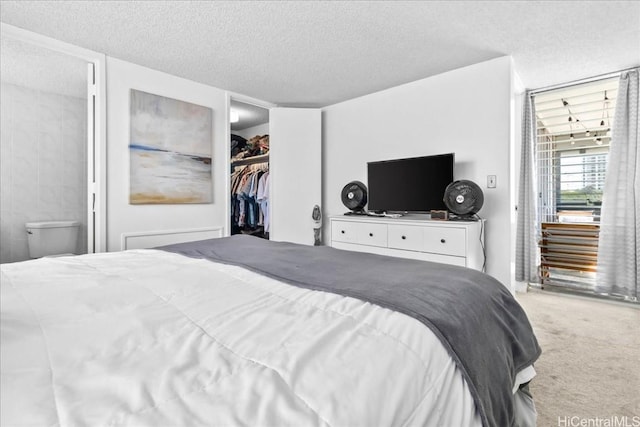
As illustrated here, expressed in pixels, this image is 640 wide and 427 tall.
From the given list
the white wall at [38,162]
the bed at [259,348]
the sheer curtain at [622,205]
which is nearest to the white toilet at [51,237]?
the white wall at [38,162]

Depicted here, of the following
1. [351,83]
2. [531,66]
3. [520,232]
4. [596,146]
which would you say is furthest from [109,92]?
[596,146]

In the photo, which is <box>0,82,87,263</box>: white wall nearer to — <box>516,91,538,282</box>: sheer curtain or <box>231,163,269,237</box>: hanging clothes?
<box>231,163,269,237</box>: hanging clothes

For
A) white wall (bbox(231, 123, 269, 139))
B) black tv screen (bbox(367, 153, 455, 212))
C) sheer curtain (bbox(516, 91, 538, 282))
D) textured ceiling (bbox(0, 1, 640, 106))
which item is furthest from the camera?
white wall (bbox(231, 123, 269, 139))

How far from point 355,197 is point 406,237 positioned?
0.95 meters

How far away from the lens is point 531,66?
321 centimetres

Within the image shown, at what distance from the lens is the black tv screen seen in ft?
10.9

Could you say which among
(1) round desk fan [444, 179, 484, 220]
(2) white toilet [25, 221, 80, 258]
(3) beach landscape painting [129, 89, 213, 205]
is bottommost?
(2) white toilet [25, 221, 80, 258]

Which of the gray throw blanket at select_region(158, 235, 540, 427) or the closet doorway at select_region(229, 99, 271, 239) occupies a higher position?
the closet doorway at select_region(229, 99, 271, 239)

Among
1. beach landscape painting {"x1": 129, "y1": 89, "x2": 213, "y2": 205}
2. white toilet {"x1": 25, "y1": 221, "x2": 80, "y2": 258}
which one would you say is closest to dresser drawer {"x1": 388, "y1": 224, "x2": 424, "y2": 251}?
beach landscape painting {"x1": 129, "y1": 89, "x2": 213, "y2": 205}

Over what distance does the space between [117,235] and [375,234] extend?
2.64 metres

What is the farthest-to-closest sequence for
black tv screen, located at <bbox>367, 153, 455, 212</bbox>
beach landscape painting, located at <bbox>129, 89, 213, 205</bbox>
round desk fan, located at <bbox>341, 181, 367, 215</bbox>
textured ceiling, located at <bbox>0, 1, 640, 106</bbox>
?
round desk fan, located at <bbox>341, 181, 367, 215</bbox>
black tv screen, located at <bbox>367, 153, 455, 212</bbox>
beach landscape painting, located at <bbox>129, 89, 213, 205</bbox>
textured ceiling, located at <bbox>0, 1, 640, 106</bbox>

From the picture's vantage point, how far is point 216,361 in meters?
0.59

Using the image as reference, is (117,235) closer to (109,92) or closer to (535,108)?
(109,92)

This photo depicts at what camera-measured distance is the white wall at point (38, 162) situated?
3658 millimetres
